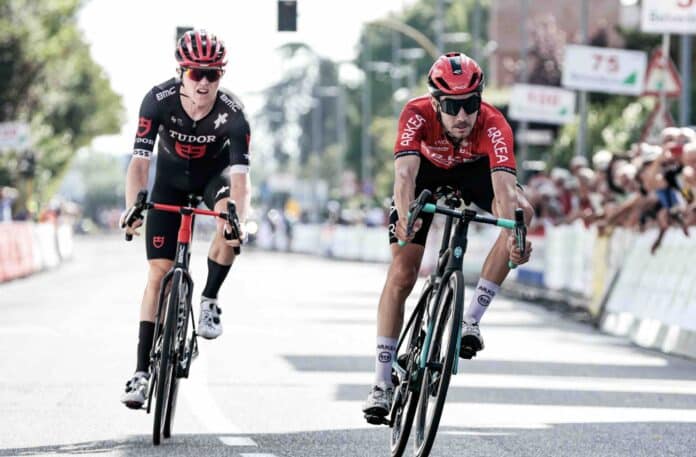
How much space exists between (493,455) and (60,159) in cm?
5825

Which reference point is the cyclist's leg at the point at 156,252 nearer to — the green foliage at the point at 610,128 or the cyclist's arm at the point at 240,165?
the cyclist's arm at the point at 240,165

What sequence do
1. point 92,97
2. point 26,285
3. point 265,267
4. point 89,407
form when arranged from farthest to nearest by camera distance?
1. point 92,97
2. point 265,267
3. point 26,285
4. point 89,407

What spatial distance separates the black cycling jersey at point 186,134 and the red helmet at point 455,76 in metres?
1.74

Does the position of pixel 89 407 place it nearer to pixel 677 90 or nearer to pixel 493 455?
pixel 493 455

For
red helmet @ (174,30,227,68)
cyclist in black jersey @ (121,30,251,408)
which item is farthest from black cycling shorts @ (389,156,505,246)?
red helmet @ (174,30,227,68)

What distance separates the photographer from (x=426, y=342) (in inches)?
351

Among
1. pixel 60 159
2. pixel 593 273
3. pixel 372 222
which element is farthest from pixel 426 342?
pixel 60 159

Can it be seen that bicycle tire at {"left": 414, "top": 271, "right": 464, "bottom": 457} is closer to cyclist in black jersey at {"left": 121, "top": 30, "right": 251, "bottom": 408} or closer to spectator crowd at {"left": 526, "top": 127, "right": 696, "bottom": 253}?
cyclist in black jersey at {"left": 121, "top": 30, "right": 251, "bottom": 408}

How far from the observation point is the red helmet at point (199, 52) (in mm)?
10195

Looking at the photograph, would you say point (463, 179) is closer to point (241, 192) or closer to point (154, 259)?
point (241, 192)

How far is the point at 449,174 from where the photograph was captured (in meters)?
9.47

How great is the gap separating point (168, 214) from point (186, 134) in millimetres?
496

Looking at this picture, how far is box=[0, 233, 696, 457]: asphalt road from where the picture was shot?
1012 centimetres

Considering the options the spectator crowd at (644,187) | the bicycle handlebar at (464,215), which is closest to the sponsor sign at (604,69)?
the spectator crowd at (644,187)
